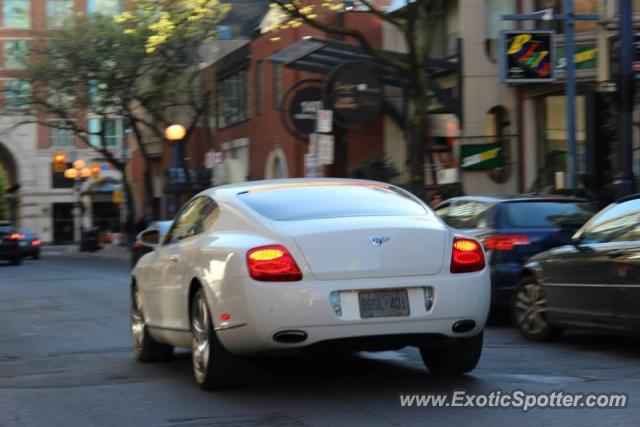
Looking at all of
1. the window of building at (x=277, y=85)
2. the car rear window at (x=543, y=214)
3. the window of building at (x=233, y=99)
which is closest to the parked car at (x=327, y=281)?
the car rear window at (x=543, y=214)

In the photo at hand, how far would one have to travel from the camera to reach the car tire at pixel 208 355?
725 centimetres

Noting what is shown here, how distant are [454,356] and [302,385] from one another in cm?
113

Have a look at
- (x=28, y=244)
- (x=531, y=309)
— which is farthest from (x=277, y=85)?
(x=531, y=309)

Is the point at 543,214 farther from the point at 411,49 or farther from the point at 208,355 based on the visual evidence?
the point at 411,49

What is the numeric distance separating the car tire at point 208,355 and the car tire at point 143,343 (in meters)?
1.61

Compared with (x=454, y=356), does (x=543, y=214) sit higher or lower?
higher

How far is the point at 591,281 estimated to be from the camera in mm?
9344

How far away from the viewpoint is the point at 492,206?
12078 mm

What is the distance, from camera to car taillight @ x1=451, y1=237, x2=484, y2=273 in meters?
7.20

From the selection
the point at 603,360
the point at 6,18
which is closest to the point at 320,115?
the point at 603,360

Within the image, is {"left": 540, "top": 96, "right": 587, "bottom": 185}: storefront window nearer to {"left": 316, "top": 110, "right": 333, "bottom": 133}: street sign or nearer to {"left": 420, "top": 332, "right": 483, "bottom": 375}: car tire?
{"left": 316, "top": 110, "right": 333, "bottom": 133}: street sign

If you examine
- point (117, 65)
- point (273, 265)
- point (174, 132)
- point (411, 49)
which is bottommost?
point (273, 265)

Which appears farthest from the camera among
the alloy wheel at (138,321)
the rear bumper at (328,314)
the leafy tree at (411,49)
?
the leafy tree at (411,49)

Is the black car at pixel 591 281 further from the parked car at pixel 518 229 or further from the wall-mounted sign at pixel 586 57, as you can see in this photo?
the wall-mounted sign at pixel 586 57
